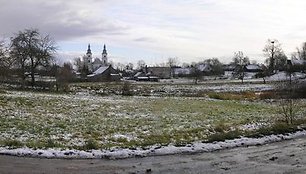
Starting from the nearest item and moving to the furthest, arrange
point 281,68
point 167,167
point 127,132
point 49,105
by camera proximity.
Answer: point 167,167
point 127,132
point 49,105
point 281,68

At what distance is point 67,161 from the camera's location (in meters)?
12.8

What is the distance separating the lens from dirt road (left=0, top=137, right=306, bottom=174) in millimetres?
11641

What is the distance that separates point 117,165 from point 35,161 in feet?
7.70

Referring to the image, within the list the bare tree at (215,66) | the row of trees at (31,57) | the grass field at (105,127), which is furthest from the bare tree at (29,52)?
the bare tree at (215,66)

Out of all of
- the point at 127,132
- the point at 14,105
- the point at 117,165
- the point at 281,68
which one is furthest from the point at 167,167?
the point at 281,68

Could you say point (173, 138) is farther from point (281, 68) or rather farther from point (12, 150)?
point (281, 68)

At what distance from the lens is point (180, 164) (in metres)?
12.7

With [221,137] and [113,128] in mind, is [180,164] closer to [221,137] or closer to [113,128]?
[221,137]

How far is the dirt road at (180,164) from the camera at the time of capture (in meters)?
11.6

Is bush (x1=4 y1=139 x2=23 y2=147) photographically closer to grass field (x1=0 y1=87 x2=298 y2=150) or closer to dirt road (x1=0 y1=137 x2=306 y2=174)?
grass field (x1=0 y1=87 x2=298 y2=150)

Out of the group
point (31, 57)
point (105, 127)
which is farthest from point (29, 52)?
point (105, 127)

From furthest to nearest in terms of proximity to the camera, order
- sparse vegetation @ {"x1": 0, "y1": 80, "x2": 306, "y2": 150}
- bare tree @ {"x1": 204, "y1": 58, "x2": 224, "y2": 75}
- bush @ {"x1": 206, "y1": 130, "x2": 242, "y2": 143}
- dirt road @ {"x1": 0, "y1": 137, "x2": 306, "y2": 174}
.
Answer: bare tree @ {"x1": 204, "y1": 58, "x2": 224, "y2": 75} → bush @ {"x1": 206, "y1": 130, "x2": 242, "y2": 143} → sparse vegetation @ {"x1": 0, "y1": 80, "x2": 306, "y2": 150} → dirt road @ {"x1": 0, "y1": 137, "x2": 306, "y2": 174}

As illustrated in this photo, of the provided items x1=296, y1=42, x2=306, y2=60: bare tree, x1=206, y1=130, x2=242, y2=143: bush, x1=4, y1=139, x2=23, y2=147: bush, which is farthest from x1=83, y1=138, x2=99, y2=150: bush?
x1=296, y1=42, x2=306, y2=60: bare tree

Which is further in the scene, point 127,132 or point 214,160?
point 127,132
